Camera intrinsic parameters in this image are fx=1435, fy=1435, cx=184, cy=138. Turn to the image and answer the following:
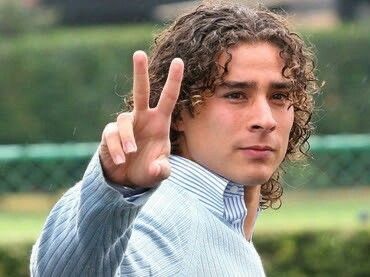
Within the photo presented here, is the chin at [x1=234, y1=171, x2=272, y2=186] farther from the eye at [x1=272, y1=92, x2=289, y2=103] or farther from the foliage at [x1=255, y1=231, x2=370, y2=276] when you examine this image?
the foliage at [x1=255, y1=231, x2=370, y2=276]

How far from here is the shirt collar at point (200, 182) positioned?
8.41 feet

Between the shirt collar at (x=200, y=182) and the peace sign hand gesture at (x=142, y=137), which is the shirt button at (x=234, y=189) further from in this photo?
the peace sign hand gesture at (x=142, y=137)

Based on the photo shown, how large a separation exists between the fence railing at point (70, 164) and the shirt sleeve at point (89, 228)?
6.04 m

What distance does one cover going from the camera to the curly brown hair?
2.65 meters

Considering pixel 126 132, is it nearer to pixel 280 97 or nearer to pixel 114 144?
pixel 114 144

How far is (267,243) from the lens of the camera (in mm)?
7422

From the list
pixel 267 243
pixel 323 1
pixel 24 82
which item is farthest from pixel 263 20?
pixel 323 1

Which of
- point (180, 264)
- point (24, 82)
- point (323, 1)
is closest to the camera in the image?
point (180, 264)

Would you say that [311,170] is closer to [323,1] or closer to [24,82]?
[24,82]

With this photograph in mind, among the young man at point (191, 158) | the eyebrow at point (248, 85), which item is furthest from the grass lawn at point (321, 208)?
the eyebrow at point (248, 85)

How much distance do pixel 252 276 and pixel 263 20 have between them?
0.53 m

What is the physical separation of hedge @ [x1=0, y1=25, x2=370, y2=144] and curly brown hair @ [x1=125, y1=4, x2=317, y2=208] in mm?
9427

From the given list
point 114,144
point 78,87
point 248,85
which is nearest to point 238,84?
point 248,85

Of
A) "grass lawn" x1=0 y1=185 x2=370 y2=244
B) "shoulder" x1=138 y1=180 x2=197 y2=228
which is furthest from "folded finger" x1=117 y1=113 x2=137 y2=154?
"grass lawn" x1=0 y1=185 x2=370 y2=244
